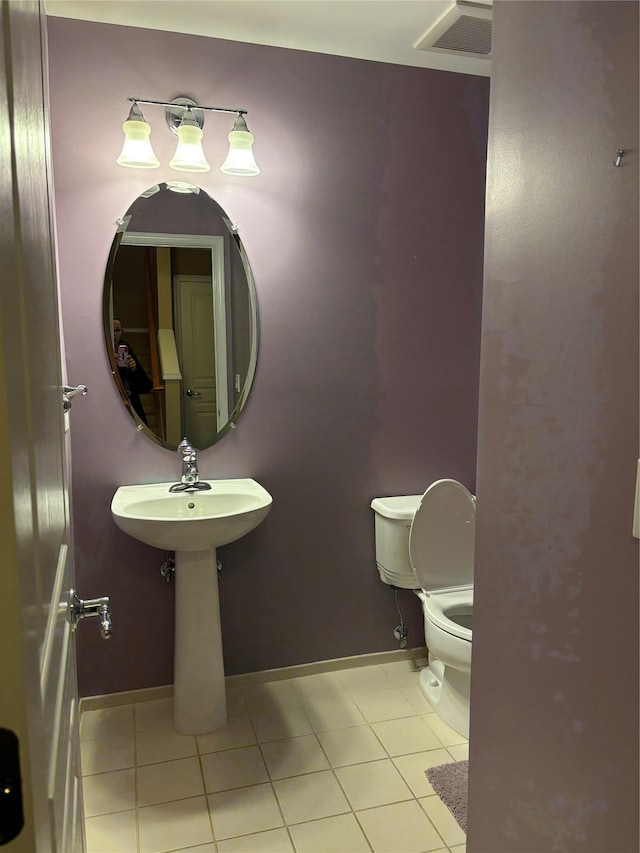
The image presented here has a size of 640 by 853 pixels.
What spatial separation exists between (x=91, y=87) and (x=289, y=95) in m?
0.69

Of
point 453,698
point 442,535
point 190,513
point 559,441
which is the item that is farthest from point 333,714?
point 559,441

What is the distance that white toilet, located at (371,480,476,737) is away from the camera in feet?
8.05

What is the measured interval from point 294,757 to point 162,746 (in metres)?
0.46

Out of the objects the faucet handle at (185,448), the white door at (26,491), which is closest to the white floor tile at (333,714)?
the faucet handle at (185,448)

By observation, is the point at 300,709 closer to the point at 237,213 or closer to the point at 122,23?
the point at 237,213

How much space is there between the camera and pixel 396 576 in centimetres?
270

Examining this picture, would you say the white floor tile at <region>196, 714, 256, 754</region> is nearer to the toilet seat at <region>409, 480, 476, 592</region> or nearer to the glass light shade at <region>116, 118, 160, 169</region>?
the toilet seat at <region>409, 480, 476, 592</region>

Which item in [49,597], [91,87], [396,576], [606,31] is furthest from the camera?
[396,576]

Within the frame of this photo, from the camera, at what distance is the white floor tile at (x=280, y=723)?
2.39 metres

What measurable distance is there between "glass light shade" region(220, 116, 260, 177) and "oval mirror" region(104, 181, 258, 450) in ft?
0.53

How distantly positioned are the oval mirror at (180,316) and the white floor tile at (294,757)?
3.60ft

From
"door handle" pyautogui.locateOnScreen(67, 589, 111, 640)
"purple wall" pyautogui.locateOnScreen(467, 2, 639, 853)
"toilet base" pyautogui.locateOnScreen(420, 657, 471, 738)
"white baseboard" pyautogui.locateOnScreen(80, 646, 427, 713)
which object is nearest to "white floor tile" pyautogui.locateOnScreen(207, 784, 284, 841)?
"white baseboard" pyautogui.locateOnScreen(80, 646, 427, 713)

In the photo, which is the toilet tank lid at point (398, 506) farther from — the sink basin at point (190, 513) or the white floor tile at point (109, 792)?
the white floor tile at point (109, 792)

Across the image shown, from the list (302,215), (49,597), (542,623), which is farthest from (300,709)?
(49,597)
